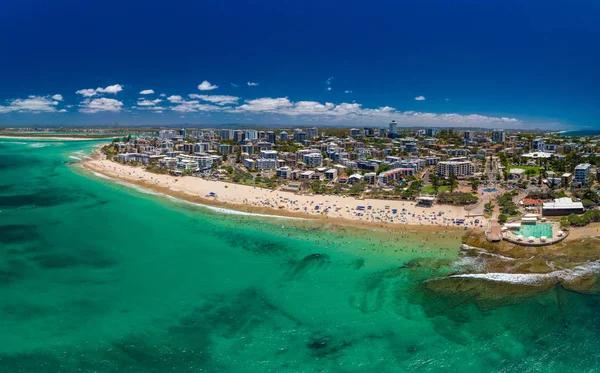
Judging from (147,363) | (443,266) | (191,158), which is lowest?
(147,363)

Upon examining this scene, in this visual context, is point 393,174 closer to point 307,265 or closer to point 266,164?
point 266,164

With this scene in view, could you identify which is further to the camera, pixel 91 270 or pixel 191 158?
pixel 191 158

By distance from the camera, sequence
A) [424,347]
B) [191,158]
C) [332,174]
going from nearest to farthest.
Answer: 1. [424,347]
2. [332,174]
3. [191,158]

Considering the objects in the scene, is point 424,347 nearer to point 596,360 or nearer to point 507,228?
point 596,360

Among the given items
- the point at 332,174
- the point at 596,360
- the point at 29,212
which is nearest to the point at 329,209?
the point at 332,174

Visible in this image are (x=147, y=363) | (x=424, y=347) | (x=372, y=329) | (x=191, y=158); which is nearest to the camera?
(x=147, y=363)

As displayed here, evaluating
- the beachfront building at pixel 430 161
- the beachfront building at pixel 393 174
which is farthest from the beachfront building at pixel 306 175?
the beachfront building at pixel 430 161

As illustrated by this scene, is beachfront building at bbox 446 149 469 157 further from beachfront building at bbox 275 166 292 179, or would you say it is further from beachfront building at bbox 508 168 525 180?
beachfront building at bbox 275 166 292 179

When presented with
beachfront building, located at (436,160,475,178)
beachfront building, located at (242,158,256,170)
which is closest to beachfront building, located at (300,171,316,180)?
beachfront building, located at (242,158,256,170)
